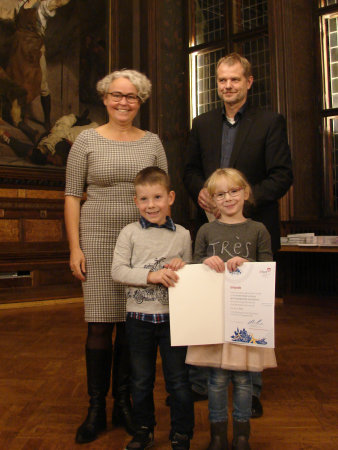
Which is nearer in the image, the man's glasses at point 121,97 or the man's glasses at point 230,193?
the man's glasses at point 230,193

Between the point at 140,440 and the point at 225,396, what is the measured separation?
396 mm

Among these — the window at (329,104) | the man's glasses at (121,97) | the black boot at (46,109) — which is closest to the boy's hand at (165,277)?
the man's glasses at (121,97)

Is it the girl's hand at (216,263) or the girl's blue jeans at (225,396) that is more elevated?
the girl's hand at (216,263)

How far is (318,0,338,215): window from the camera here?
631 cm

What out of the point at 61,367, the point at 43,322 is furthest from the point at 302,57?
the point at 61,367

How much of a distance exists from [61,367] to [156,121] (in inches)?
193

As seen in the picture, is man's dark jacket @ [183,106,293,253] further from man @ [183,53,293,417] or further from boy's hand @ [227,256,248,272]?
boy's hand @ [227,256,248,272]

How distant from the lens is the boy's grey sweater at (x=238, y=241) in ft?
6.63

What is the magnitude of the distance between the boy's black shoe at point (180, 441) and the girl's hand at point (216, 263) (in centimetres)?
68

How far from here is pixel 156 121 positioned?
745cm

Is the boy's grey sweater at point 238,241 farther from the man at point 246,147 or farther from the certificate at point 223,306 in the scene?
the man at point 246,147

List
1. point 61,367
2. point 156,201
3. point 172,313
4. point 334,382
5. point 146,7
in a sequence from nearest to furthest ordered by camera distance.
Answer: point 172,313, point 156,201, point 334,382, point 61,367, point 146,7

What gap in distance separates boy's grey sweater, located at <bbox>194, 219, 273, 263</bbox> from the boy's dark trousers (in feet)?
1.18

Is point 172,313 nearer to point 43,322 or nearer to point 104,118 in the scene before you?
point 43,322
